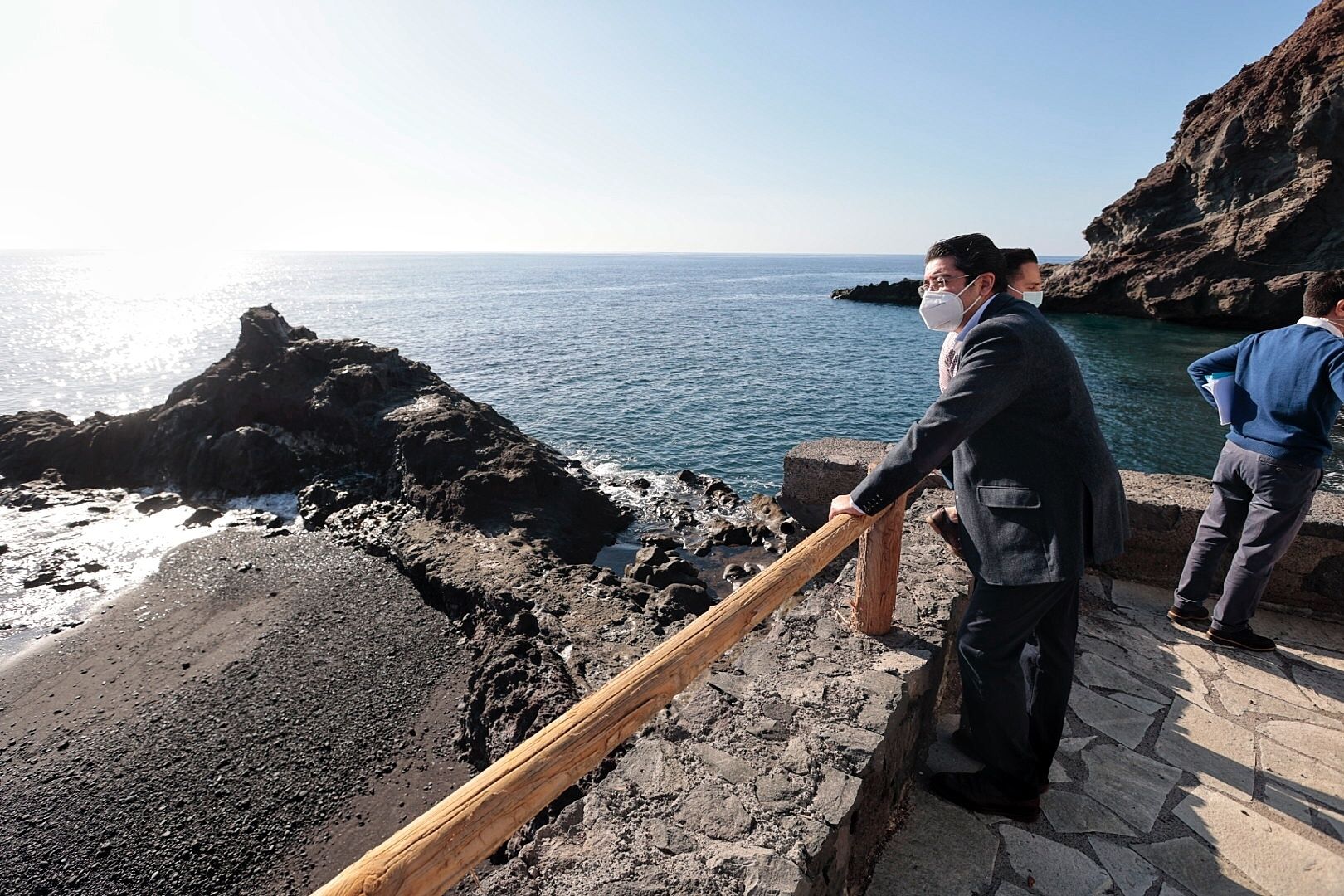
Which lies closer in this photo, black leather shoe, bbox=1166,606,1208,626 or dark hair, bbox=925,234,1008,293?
dark hair, bbox=925,234,1008,293

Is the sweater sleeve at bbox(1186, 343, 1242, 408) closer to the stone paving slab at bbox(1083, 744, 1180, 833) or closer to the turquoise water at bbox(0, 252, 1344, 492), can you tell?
the stone paving slab at bbox(1083, 744, 1180, 833)

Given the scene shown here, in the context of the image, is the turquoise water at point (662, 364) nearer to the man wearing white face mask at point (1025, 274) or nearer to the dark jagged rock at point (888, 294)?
the dark jagged rock at point (888, 294)

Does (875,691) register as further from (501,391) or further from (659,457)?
(501,391)

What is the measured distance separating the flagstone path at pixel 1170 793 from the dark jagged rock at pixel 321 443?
1140 cm

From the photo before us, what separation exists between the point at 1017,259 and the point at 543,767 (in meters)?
3.91

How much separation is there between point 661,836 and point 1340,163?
52282 mm

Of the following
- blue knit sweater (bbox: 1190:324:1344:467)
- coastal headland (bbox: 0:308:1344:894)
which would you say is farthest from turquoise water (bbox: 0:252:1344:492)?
blue knit sweater (bbox: 1190:324:1344:467)

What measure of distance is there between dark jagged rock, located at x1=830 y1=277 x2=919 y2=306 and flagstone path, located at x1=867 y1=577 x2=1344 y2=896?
2929 inches

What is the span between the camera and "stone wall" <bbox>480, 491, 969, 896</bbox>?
7.79ft

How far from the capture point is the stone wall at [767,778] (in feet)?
7.79

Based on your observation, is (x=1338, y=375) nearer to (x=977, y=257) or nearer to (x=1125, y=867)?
(x=977, y=257)

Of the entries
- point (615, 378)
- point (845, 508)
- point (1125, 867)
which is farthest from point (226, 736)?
point (615, 378)

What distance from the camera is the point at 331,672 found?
9.77 m

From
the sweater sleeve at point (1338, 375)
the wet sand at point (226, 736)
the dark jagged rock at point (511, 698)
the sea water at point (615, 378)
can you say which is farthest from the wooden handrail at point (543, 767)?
the sea water at point (615, 378)
